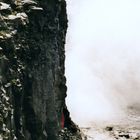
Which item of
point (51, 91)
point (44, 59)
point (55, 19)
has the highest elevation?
point (55, 19)

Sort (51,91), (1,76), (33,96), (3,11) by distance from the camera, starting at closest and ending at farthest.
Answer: (1,76) < (3,11) < (33,96) < (51,91)

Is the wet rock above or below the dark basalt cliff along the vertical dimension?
above

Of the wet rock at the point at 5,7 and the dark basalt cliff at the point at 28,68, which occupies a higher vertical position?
the wet rock at the point at 5,7

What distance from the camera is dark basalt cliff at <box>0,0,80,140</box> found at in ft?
333

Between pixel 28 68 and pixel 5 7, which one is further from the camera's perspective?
pixel 28 68

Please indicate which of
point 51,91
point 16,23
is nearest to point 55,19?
point 51,91

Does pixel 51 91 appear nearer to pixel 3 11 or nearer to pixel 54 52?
pixel 54 52

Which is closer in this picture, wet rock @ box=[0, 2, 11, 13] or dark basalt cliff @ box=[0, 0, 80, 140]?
dark basalt cliff @ box=[0, 0, 80, 140]

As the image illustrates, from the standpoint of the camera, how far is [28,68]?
120m

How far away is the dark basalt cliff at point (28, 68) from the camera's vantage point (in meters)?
102

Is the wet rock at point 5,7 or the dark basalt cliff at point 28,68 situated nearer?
the dark basalt cliff at point 28,68

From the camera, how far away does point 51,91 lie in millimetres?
132500

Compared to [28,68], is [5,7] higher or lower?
higher

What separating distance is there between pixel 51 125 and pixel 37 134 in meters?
12.4
